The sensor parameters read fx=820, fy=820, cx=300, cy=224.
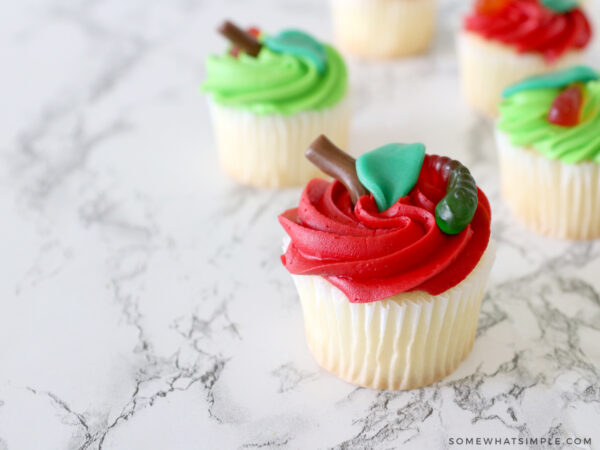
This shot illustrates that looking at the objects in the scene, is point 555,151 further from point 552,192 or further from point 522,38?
point 522,38

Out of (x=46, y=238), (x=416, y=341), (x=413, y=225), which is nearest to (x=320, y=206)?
(x=413, y=225)

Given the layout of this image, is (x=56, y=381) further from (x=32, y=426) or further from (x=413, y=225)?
(x=413, y=225)

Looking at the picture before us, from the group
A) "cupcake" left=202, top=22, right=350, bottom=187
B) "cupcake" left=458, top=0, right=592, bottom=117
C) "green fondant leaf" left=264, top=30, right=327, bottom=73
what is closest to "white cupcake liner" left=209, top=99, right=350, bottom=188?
"cupcake" left=202, top=22, right=350, bottom=187

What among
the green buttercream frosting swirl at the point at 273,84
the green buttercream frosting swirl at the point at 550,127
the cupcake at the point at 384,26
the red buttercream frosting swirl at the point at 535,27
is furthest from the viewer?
the cupcake at the point at 384,26

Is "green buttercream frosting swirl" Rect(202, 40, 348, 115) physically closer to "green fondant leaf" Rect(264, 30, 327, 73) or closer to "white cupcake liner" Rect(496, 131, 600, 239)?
"green fondant leaf" Rect(264, 30, 327, 73)

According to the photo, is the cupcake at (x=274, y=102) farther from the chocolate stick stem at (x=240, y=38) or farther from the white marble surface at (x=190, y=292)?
the white marble surface at (x=190, y=292)

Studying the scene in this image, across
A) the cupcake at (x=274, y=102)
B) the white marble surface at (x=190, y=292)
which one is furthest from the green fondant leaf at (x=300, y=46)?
the white marble surface at (x=190, y=292)

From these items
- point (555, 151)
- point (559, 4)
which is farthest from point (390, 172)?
point (559, 4)
